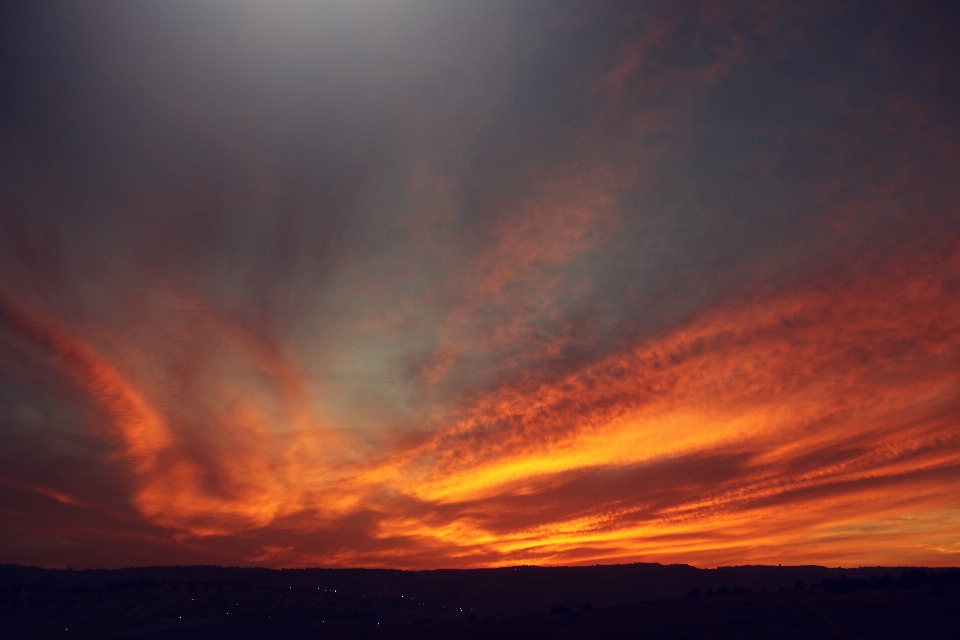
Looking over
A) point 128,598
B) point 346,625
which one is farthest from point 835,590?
point 128,598

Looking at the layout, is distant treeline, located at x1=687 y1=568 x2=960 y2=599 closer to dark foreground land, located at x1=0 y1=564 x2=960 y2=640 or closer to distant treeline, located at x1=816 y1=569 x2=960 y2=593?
distant treeline, located at x1=816 y1=569 x2=960 y2=593

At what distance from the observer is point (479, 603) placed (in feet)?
208

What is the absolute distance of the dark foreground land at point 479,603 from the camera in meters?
33.6

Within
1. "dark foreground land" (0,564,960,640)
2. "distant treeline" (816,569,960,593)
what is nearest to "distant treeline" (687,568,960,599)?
"distant treeline" (816,569,960,593)

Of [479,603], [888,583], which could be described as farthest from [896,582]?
[479,603]

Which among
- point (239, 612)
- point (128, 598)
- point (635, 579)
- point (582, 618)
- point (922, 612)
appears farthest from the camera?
point (635, 579)

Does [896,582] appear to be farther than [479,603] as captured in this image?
No

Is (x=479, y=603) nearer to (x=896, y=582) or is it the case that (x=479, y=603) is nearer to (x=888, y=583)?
(x=888, y=583)

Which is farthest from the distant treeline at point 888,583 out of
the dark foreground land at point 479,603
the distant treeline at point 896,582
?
the dark foreground land at point 479,603

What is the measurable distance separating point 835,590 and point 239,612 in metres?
48.0

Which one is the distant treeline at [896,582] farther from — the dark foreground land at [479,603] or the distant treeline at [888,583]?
the dark foreground land at [479,603]

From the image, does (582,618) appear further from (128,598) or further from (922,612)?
(128,598)

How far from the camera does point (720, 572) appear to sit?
83.8 metres

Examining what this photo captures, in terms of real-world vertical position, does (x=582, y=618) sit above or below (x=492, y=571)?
below
